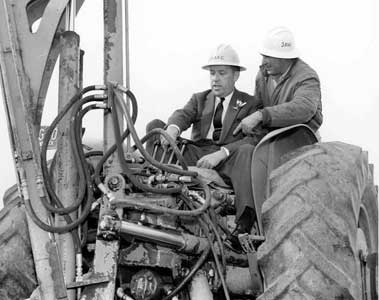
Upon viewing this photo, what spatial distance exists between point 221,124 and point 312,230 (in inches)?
90.8

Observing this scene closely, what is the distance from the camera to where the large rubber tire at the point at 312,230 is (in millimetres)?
5402

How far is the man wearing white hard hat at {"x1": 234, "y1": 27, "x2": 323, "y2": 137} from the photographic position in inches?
277

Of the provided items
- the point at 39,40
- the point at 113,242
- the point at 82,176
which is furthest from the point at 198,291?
the point at 39,40

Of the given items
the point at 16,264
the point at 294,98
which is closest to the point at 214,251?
the point at 16,264

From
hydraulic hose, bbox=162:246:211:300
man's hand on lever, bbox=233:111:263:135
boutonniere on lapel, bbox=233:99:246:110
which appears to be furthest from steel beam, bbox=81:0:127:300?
boutonniere on lapel, bbox=233:99:246:110

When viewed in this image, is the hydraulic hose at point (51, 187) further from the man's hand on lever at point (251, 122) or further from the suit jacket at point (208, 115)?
the suit jacket at point (208, 115)

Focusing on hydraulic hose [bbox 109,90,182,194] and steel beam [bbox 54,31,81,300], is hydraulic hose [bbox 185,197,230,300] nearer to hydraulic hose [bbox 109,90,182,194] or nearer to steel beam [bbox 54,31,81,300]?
hydraulic hose [bbox 109,90,182,194]

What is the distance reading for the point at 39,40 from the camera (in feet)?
20.1

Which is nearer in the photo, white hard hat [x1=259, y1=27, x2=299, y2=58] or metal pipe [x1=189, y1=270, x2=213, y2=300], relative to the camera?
metal pipe [x1=189, y1=270, x2=213, y2=300]

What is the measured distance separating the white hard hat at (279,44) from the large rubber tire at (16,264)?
2.78m

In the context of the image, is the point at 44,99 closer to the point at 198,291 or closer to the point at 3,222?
the point at 3,222

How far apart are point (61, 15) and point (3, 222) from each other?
5.55 feet

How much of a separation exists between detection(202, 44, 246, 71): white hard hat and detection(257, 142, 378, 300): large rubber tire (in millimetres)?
2085

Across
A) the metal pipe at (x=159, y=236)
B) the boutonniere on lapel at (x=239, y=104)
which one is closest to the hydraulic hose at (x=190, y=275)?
the metal pipe at (x=159, y=236)
